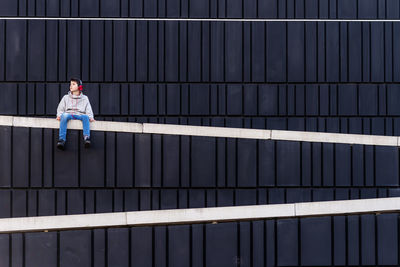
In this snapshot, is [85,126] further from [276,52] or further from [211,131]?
[276,52]

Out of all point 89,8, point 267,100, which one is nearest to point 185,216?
point 267,100

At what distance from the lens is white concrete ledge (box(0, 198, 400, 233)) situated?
7.63 meters

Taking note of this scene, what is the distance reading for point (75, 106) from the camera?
7730 mm

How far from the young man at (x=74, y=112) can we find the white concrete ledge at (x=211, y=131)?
0.48 ft

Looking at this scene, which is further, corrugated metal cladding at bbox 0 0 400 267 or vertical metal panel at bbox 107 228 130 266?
corrugated metal cladding at bbox 0 0 400 267

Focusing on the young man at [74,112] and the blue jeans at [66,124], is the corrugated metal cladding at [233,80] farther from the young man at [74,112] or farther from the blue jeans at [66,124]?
the blue jeans at [66,124]

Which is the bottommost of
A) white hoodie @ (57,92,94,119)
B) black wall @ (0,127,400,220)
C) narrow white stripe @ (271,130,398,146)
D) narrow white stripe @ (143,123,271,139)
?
black wall @ (0,127,400,220)

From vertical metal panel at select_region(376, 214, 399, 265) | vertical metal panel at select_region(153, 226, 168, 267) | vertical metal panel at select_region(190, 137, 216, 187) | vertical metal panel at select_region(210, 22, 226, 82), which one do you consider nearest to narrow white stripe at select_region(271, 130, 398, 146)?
vertical metal panel at select_region(190, 137, 216, 187)

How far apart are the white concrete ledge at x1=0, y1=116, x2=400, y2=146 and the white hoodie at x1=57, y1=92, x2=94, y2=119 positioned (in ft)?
0.68

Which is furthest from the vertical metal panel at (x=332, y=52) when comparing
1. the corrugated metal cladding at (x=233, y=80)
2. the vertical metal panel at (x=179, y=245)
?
the vertical metal panel at (x=179, y=245)

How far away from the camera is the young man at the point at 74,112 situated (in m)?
7.48

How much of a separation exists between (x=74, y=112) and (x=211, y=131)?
2.78 m

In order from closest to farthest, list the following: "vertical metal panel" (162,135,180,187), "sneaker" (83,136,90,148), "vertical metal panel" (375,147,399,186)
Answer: "sneaker" (83,136,90,148)
"vertical metal panel" (162,135,180,187)
"vertical metal panel" (375,147,399,186)

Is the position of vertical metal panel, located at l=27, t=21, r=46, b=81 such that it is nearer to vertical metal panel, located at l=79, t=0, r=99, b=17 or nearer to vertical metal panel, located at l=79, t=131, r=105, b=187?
vertical metal panel, located at l=79, t=0, r=99, b=17
